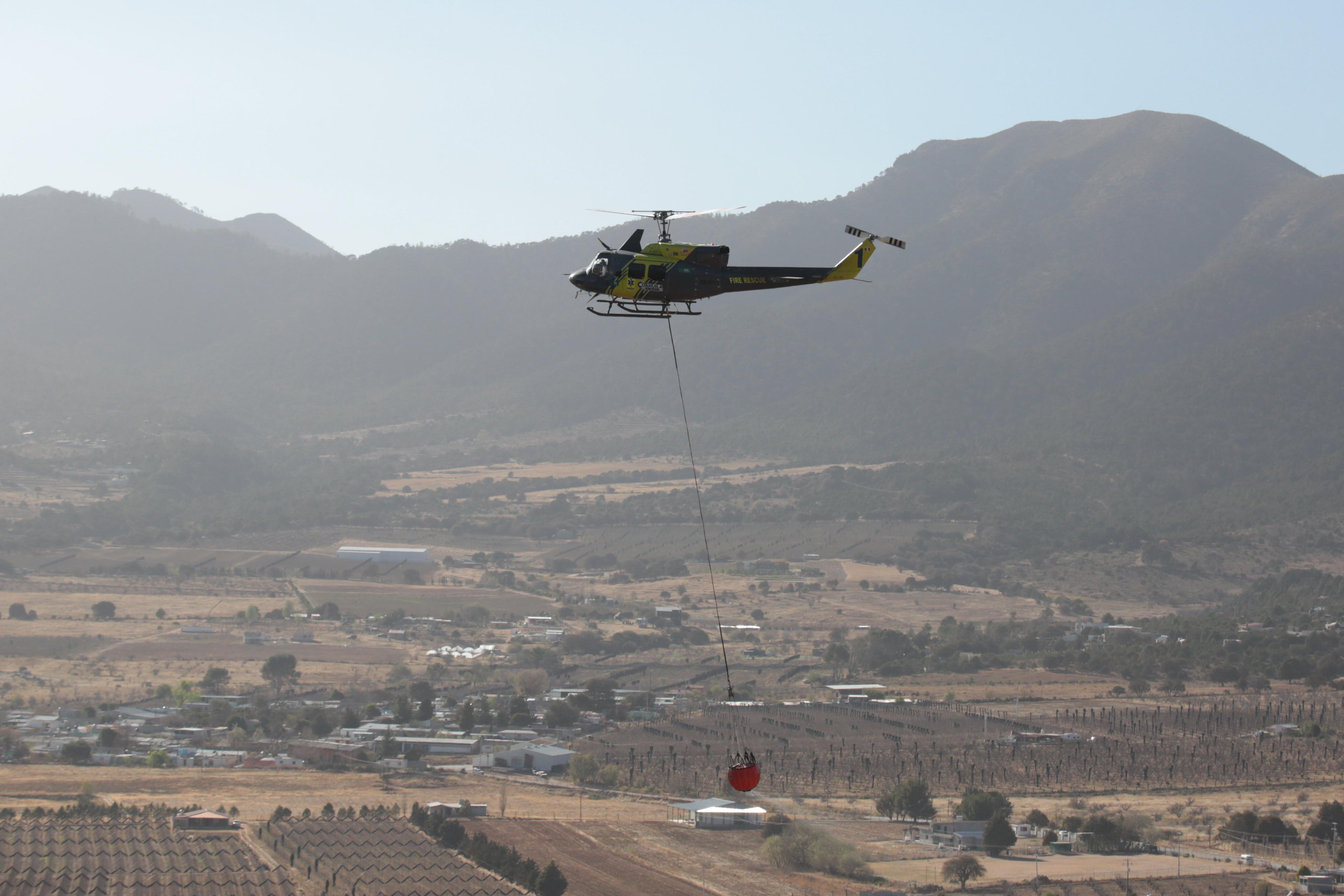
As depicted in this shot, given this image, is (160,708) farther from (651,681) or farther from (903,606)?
(903,606)

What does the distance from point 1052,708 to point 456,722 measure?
37727 millimetres

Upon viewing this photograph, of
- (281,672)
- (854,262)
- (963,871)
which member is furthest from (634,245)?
(281,672)

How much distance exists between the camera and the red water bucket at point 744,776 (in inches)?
1128

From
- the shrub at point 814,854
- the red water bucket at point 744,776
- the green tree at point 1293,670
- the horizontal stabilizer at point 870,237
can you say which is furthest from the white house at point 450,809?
the green tree at point 1293,670

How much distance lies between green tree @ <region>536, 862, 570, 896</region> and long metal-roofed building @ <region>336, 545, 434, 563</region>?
10426 cm

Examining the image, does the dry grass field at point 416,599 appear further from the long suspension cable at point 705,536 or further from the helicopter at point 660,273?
the helicopter at point 660,273

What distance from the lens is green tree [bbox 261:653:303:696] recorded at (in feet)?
295

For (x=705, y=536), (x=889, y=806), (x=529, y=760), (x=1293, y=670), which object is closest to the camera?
(x=705, y=536)

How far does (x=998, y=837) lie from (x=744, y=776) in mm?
27729

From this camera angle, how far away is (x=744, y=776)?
94.7 feet

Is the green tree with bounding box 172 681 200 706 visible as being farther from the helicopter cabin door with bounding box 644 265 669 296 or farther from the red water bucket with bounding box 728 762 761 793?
the red water bucket with bounding box 728 762 761 793

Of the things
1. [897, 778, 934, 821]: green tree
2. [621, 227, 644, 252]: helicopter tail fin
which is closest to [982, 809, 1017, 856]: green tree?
[897, 778, 934, 821]: green tree

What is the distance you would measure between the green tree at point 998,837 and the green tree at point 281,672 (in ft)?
170

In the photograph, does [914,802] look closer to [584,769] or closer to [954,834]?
[954,834]
